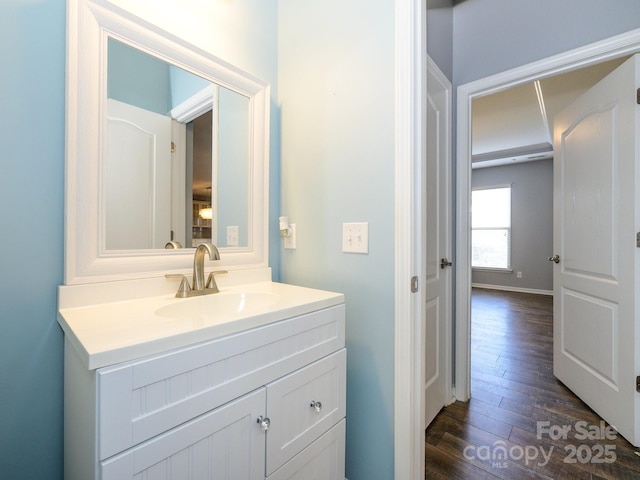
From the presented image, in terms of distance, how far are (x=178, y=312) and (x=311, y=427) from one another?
1.93ft

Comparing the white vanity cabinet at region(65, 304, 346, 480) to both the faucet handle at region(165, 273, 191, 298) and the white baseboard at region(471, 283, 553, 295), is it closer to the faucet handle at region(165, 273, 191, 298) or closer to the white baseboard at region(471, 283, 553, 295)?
the faucet handle at region(165, 273, 191, 298)

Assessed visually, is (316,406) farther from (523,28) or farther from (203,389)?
(523,28)

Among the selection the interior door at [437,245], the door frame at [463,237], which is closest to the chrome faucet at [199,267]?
the interior door at [437,245]

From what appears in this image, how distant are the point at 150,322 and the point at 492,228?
6.57 metres

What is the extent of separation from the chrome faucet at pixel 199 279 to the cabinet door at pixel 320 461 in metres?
0.65

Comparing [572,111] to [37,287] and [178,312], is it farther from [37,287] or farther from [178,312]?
[37,287]

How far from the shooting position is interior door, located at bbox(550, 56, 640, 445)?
154cm

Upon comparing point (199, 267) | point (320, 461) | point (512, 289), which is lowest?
point (512, 289)

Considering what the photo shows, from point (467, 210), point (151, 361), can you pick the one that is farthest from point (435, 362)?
point (151, 361)

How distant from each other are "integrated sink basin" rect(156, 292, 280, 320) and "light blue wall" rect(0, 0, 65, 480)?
0.32 meters

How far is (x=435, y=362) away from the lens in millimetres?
1783

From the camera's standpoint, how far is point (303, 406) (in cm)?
91

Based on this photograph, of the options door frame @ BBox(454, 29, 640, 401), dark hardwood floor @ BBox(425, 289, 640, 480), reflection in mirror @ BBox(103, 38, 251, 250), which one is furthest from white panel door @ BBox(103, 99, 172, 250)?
door frame @ BBox(454, 29, 640, 401)

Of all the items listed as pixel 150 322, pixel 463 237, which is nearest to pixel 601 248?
pixel 463 237
